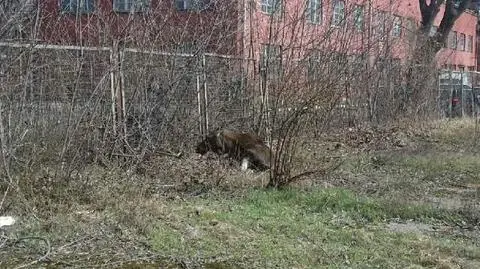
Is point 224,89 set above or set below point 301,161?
above

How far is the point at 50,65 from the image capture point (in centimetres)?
812

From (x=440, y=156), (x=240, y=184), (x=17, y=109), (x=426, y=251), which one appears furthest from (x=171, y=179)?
(x=440, y=156)

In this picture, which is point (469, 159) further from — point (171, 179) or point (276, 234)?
point (276, 234)

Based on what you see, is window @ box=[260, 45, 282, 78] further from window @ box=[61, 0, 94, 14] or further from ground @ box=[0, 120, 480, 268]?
window @ box=[61, 0, 94, 14]

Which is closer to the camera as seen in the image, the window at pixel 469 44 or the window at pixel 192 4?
the window at pixel 192 4

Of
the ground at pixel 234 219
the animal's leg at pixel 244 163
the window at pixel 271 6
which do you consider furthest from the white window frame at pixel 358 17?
the animal's leg at pixel 244 163

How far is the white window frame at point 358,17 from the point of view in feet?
49.6

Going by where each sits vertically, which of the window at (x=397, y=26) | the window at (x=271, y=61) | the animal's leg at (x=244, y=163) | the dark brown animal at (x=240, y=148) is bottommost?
the animal's leg at (x=244, y=163)

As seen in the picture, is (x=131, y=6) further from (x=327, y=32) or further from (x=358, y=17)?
(x=358, y=17)

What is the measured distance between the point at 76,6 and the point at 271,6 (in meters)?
4.11

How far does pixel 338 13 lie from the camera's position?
14.6 metres

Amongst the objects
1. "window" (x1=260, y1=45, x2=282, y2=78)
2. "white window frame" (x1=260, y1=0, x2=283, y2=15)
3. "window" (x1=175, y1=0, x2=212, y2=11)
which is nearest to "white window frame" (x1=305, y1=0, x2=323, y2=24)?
"white window frame" (x1=260, y1=0, x2=283, y2=15)

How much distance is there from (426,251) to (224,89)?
20.8 ft

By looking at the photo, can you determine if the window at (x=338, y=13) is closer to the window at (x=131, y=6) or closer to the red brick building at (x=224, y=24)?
the red brick building at (x=224, y=24)
